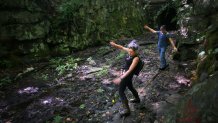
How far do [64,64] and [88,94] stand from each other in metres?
3.99

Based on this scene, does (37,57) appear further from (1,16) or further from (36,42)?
(1,16)

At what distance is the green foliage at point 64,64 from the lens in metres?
13.0

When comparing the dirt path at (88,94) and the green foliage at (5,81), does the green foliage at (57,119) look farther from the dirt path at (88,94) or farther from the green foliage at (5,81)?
the green foliage at (5,81)

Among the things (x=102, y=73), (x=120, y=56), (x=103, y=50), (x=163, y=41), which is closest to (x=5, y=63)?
(x=102, y=73)

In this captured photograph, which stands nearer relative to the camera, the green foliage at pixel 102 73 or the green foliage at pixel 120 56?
the green foliage at pixel 102 73

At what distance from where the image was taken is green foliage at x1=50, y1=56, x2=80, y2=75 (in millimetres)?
13016

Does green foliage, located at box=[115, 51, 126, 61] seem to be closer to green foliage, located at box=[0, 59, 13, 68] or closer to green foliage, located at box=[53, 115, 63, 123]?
green foliage, located at box=[0, 59, 13, 68]

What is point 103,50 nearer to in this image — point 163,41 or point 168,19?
point 163,41

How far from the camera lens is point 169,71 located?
10805 millimetres

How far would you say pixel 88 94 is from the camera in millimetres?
10086

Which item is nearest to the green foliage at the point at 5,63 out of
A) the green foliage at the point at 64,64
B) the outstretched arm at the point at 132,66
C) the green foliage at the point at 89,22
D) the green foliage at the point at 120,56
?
the green foliage at the point at 64,64

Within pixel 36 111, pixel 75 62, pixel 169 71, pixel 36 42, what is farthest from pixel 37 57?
pixel 169 71

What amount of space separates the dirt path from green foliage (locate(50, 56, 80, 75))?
27cm

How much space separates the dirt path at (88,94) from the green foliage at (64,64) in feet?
0.89
